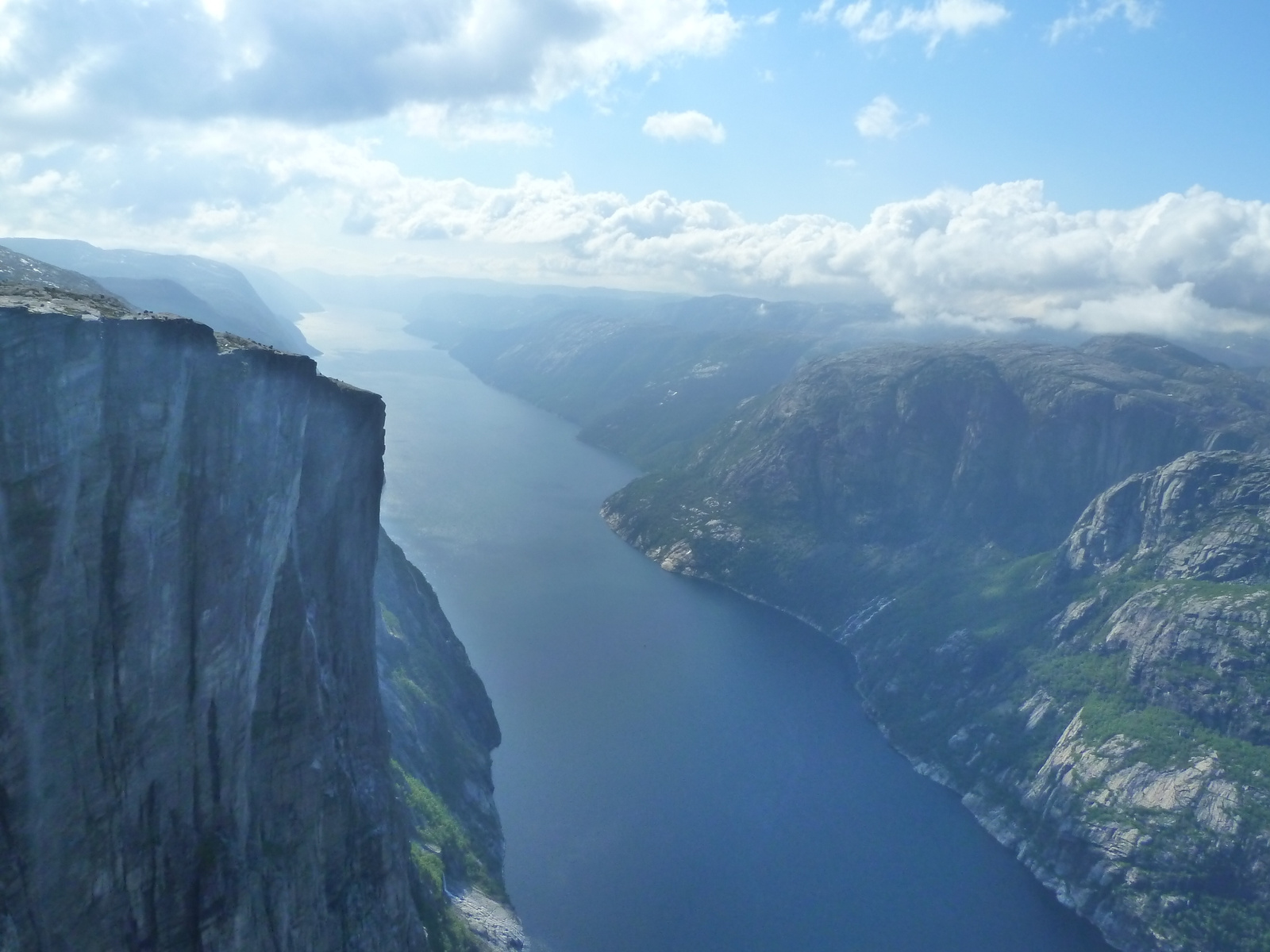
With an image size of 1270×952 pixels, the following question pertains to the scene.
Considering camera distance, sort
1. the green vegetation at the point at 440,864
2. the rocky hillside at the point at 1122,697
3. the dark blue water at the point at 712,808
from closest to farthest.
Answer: the green vegetation at the point at 440,864 → the dark blue water at the point at 712,808 → the rocky hillside at the point at 1122,697

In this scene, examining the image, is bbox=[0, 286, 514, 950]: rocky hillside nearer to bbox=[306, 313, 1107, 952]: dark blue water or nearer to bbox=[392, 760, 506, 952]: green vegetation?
bbox=[392, 760, 506, 952]: green vegetation

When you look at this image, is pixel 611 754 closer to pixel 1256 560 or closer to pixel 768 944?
pixel 768 944

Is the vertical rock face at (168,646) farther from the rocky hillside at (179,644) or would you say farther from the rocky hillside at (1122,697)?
the rocky hillside at (1122,697)

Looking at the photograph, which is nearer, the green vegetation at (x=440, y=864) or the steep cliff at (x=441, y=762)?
the green vegetation at (x=440, y=864)

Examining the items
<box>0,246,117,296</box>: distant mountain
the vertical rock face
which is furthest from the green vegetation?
<box>0,246,117,296</box>: distant mountain

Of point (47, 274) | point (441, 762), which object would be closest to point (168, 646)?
point (441, 762)

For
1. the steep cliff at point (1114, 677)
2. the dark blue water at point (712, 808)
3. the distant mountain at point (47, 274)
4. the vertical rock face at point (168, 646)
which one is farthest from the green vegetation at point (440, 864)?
the steep cliff at point (1114, 677)
